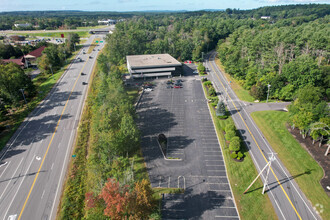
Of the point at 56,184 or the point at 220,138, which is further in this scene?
the point at 220,138

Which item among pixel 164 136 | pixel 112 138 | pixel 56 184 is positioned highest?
pixel 112 138

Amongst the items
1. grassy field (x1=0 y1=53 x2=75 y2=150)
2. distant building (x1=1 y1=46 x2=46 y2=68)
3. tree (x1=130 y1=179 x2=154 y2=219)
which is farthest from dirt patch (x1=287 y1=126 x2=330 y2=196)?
distant building (x1=1 y1=46 x2=46 y2=68)

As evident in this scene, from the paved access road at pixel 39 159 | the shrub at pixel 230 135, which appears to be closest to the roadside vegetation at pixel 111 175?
the paved access road at pixel 39 159

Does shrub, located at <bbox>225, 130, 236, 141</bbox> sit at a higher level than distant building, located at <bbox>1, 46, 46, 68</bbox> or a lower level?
lower

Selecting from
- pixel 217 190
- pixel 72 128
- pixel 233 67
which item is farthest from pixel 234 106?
pixel 72 128

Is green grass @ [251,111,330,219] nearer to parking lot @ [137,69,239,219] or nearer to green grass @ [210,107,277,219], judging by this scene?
green grass @ [210,107,277,219]

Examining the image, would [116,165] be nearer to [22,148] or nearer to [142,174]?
[142,174]
